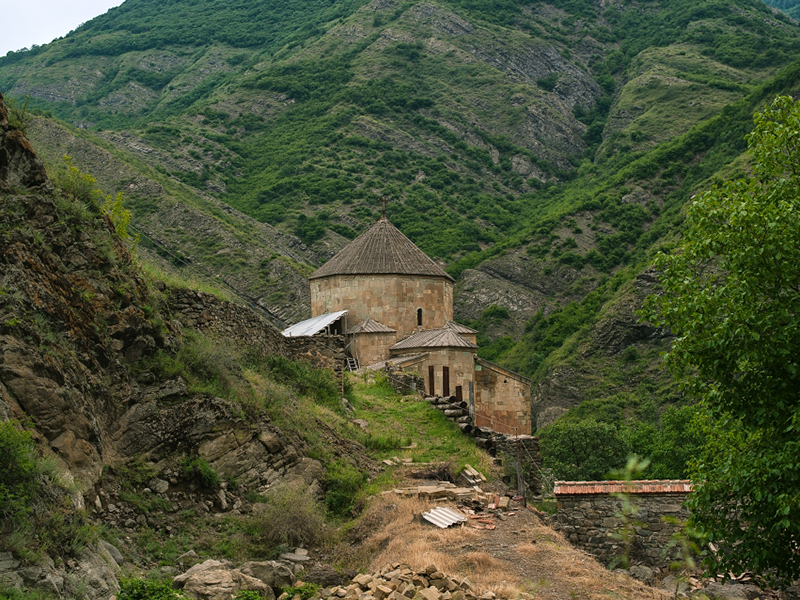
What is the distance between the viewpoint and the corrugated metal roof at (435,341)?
2189 centimetres

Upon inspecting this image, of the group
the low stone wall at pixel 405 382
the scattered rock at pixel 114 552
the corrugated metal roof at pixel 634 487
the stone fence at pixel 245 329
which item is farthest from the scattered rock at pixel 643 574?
the low stone wall at pixel 405 382

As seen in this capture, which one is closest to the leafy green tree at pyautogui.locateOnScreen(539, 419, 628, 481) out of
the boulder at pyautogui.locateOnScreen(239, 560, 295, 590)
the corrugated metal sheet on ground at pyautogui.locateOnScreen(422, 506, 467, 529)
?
the corrugated metal sheet on ground at pyautogui.locateOnScreen(422, 506, 467, 529)

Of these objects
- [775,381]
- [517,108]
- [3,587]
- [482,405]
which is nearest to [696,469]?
[775,381]

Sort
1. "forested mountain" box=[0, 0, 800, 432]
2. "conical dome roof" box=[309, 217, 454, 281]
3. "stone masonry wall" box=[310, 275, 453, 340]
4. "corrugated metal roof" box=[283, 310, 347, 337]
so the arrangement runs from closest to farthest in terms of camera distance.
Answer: "corrugated metal roof" box=[283, 310, 347, 337] → "stone masonry wall" box=[310, 275, 453, 340] → "conical dome roof" box=[309, 217, 454, 281] → "forested mountain" box=[0, 0, 800, 432]

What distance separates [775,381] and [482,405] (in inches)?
589

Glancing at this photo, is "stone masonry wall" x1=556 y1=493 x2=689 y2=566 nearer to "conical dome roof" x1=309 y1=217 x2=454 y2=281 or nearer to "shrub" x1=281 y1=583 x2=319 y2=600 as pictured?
"shrub" x1=281 y1=583 x2=319 y2=600

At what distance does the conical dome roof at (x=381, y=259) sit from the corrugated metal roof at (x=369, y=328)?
1.77m

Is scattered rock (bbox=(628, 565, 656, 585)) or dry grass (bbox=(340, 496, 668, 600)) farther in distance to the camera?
scattered rock (bbox=(628, 565, 656, 585))

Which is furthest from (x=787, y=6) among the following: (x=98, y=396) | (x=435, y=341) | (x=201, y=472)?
(x=98, y=396)

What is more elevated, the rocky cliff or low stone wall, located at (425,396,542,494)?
the rocky cliff

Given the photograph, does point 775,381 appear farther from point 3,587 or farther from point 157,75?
point 157,75

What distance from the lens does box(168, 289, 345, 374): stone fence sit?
37.6ft

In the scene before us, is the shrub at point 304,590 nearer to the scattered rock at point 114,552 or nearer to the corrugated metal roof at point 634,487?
the scattered rock at point 114,552

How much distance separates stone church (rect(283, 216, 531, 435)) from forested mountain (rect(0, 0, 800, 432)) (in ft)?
50.3
